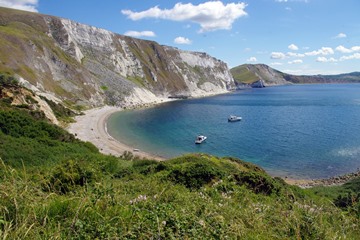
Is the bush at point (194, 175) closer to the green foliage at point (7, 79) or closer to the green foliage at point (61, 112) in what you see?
the green foliage at point (61, 112)

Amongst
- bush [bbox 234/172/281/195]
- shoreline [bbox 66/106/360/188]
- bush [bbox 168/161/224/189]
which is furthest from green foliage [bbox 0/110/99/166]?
shoreline [bbox 66/106/360/188]

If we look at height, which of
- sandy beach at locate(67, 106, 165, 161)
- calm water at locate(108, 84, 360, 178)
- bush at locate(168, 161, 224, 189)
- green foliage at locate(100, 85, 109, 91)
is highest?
green foliage at locate(100, 85, 109, 91)

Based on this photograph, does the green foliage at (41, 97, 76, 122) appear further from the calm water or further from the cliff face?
the cliff face

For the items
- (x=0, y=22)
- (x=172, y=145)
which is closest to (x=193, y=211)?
(x=172, y=145)

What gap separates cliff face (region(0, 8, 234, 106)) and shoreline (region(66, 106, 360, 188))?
1502 centimetres

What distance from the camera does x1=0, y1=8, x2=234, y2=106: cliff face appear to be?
3647 inches

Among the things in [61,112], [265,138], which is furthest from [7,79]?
[265,138]

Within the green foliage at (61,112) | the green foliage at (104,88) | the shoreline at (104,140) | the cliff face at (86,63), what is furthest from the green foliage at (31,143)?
the green foliage at (104,88)

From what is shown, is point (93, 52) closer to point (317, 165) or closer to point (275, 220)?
point (317, 165)

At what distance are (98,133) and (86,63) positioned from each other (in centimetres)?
7845

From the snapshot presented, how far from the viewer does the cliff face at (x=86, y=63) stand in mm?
92625

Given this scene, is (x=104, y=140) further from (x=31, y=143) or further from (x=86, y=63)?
(x=86, y=63)

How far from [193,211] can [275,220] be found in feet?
6.12

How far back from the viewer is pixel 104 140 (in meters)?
58.8
